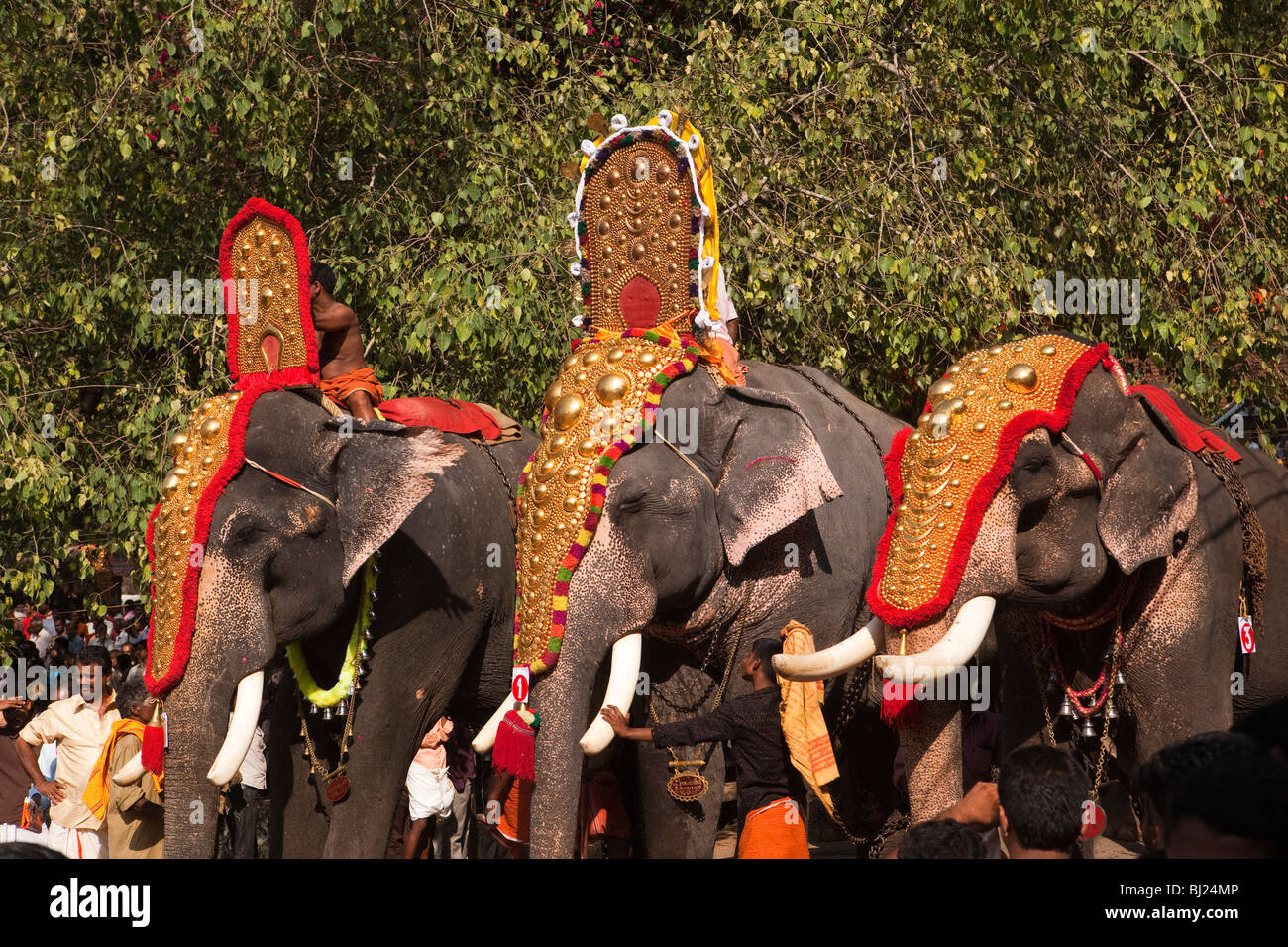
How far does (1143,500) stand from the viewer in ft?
16.9

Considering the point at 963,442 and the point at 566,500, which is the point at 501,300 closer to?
the point at 566,500

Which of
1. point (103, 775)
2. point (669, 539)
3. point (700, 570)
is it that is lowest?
point (103, 775)

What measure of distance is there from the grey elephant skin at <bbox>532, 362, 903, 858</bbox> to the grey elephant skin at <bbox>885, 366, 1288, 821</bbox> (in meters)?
0.87

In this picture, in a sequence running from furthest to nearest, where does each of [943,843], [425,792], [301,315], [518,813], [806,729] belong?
[425,792] < [301,315] < [518,813] < [806,729] < [943,843]

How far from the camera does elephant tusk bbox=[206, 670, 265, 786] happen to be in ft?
18.8

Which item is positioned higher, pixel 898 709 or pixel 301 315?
pixel 301 315

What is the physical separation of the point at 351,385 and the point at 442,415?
1.32 feet

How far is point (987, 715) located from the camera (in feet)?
24.5

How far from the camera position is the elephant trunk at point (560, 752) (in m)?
5.39

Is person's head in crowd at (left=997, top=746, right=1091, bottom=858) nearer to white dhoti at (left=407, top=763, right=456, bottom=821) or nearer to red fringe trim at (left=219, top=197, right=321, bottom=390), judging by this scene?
red fringe trim at (left=219, top=197, right=321, bottom=390)

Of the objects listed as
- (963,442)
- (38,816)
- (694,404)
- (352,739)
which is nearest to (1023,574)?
(963,442)

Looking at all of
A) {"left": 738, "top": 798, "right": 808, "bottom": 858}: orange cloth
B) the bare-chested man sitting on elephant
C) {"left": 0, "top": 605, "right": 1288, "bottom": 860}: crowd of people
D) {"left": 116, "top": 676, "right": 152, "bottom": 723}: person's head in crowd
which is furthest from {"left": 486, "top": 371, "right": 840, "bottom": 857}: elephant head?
{"left": 116, "top": 676, "right": 152, "bottom": 723}: person's head in crowd

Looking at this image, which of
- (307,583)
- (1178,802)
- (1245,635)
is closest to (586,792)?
(307,583)

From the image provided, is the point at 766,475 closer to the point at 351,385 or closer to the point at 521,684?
the point at 521,684
